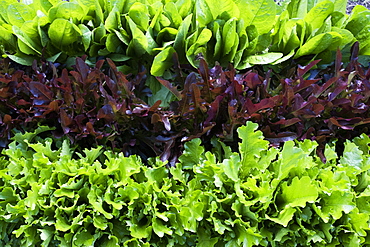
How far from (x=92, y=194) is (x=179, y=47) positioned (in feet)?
3.95

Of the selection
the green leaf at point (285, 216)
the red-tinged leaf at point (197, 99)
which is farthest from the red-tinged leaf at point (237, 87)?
the green leaf at point (285, 216)

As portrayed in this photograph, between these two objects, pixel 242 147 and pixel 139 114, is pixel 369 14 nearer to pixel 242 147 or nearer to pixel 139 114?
pixel 242 147

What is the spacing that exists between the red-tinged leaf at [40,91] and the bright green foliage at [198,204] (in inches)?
16.5

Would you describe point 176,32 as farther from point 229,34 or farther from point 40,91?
point 40,91

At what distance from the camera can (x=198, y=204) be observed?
5.65 feet

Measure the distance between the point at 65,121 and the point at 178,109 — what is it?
2.41 ft

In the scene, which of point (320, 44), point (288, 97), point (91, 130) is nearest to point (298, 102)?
point (288, 97)

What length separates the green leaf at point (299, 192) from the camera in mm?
1611

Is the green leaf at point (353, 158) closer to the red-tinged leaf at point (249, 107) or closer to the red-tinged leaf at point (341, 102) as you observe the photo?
the red-tinged leaf at point (341, 102)

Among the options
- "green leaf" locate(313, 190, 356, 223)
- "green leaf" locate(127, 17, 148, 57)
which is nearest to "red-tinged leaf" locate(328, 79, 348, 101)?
"green leaf" locate(313, 190, 356, 223)

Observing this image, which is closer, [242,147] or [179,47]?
[242,147]

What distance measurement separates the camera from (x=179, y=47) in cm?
236

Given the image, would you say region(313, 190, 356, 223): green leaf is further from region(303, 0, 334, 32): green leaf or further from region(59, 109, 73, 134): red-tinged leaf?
region(59, 109, 73, 134): red-tinged leaf

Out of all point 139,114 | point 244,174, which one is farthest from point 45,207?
point 244,174
